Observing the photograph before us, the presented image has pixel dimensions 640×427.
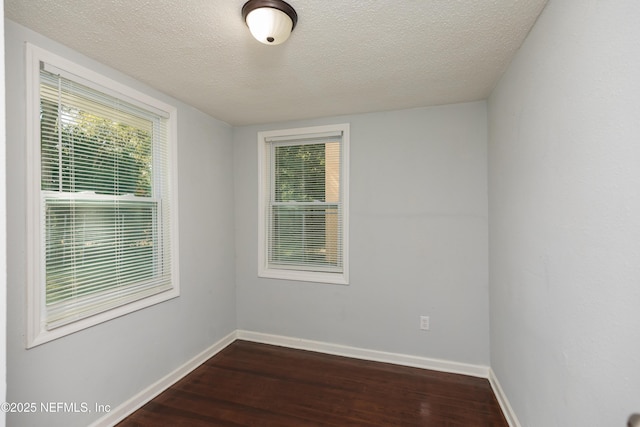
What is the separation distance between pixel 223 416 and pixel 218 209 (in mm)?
1866

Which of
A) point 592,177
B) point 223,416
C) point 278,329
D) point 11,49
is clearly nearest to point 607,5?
point 592,177

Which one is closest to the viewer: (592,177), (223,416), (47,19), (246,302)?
(592,177)

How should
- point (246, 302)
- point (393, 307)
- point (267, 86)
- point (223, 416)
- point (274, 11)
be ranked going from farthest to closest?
1. point (246, 302)
2. point (393, 307)
3. point (267, 86)
4. point (223, 416)
5. point (274, 11)

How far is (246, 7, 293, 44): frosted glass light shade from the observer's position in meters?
1.37

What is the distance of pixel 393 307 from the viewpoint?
282 cm

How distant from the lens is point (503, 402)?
2123 millimetres

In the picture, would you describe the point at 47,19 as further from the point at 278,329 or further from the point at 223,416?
the point at 278,329

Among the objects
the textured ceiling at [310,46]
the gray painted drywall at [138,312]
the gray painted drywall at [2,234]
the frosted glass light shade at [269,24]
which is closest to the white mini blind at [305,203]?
the gray painted drywall at [138,312]

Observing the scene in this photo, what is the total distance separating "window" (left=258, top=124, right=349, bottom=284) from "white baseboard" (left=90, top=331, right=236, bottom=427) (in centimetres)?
94

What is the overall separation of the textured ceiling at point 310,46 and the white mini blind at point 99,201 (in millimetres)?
327

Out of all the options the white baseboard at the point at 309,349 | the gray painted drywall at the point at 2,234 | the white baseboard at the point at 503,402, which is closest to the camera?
the gray painted drywall at the point at 2,234

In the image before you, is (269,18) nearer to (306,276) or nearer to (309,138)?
(309,138)

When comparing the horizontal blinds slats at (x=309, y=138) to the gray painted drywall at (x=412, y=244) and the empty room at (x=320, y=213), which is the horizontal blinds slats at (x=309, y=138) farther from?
the gray painted drywall at (x=412, y=244)

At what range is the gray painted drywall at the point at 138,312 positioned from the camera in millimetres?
1510
